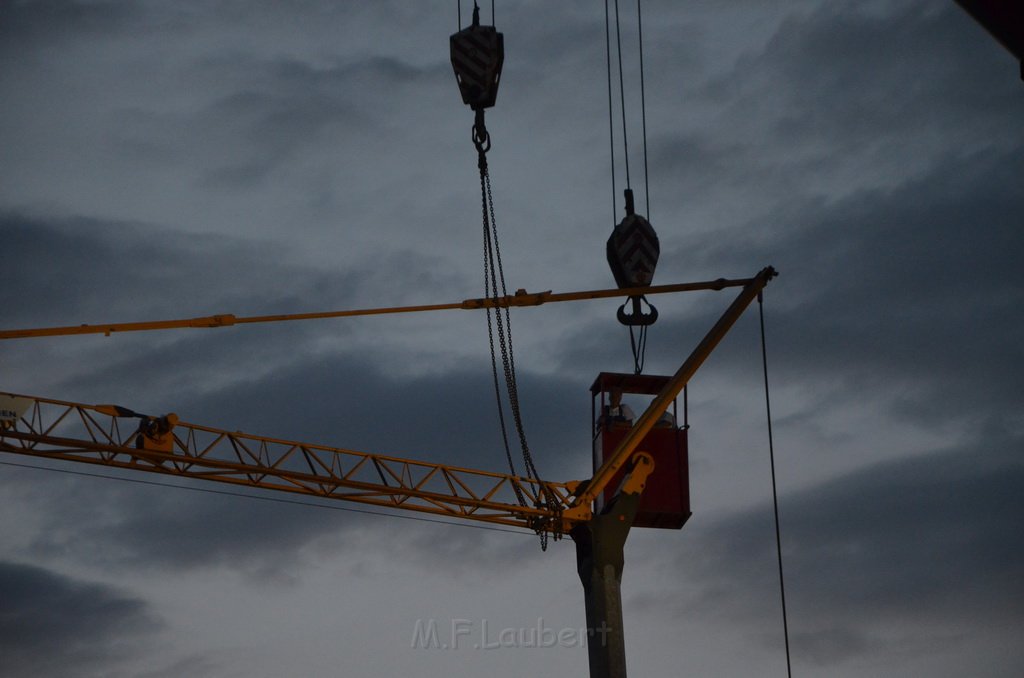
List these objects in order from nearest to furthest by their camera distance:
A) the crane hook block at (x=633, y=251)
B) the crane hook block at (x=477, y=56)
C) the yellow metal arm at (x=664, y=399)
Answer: the crane hook block at (x=477, y=56), the crane hook block at (x=633, y=251), the yellow metal arm at (x=664, y=399)

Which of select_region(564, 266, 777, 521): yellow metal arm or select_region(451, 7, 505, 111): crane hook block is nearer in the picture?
select_region(451, 7, 505, 111): crane hook block

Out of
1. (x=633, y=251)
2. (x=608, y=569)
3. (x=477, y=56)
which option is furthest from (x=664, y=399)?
(x=477, y=56)

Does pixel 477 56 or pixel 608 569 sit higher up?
pixel 477 56

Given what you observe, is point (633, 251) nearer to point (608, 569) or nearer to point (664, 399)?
point (664, 399)

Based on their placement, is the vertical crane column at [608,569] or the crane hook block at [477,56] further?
the vertical crane column at [608,569]

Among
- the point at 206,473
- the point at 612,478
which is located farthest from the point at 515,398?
the point at 206,473

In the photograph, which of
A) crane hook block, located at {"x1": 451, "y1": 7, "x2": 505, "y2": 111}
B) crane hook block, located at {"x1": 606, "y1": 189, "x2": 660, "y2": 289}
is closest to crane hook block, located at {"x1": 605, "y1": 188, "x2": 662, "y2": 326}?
crane hook block, located at {"x1": 606, "y1": 189, "x2": 660, "y2": 289}

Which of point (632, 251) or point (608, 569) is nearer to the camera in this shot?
point (632, 251)

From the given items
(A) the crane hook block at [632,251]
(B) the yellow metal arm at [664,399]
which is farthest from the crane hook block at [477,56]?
(B) the yellow metal arm at [664,399]

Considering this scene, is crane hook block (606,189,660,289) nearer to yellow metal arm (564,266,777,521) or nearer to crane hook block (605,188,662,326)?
crane hook block (605,188,662,326)

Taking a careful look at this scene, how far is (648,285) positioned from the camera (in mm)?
32094

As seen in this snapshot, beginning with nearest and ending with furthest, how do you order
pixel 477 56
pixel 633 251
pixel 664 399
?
pixel 477 56, pixel 633 251, pixel 664 399

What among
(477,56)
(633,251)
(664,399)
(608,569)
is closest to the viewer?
(477,56)

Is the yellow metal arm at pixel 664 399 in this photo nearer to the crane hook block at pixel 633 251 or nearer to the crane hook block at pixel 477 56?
the crane hook block at pixel 633 251
